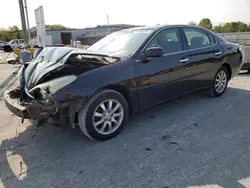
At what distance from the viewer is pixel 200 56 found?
456 centimetres

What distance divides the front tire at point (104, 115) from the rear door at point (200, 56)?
159 cm

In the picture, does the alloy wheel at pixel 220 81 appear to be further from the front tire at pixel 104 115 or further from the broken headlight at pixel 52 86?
the broken headlight at pixel 52 86

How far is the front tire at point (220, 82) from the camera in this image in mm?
5125

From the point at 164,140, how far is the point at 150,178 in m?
0.93

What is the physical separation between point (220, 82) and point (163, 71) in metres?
1.99

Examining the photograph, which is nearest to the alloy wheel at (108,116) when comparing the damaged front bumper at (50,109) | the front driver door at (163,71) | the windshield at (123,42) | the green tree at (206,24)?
the damaged front bumper at (50,109)

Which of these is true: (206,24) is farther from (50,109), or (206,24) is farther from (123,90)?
(50,109)

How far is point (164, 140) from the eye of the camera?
3.37 metres

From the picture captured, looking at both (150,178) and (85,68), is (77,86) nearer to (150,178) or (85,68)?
(85,68)

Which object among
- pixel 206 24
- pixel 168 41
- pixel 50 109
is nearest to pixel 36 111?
pixel 50 109

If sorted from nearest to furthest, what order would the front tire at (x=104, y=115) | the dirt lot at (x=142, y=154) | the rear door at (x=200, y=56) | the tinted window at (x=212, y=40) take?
the dirt lot at (x=142, y=154) < the front tire at (x=104, y=115) < the rear door at (x=200, y=56) < the tinted window at (x=212, y=40)

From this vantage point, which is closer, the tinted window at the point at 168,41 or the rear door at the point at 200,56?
the tinted window at the point at 168,41

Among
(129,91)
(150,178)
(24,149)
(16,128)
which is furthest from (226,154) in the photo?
(16,128)

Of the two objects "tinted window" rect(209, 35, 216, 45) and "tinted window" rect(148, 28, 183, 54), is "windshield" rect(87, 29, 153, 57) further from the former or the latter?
"tinted window" rect(209, 35, 216, 45)
